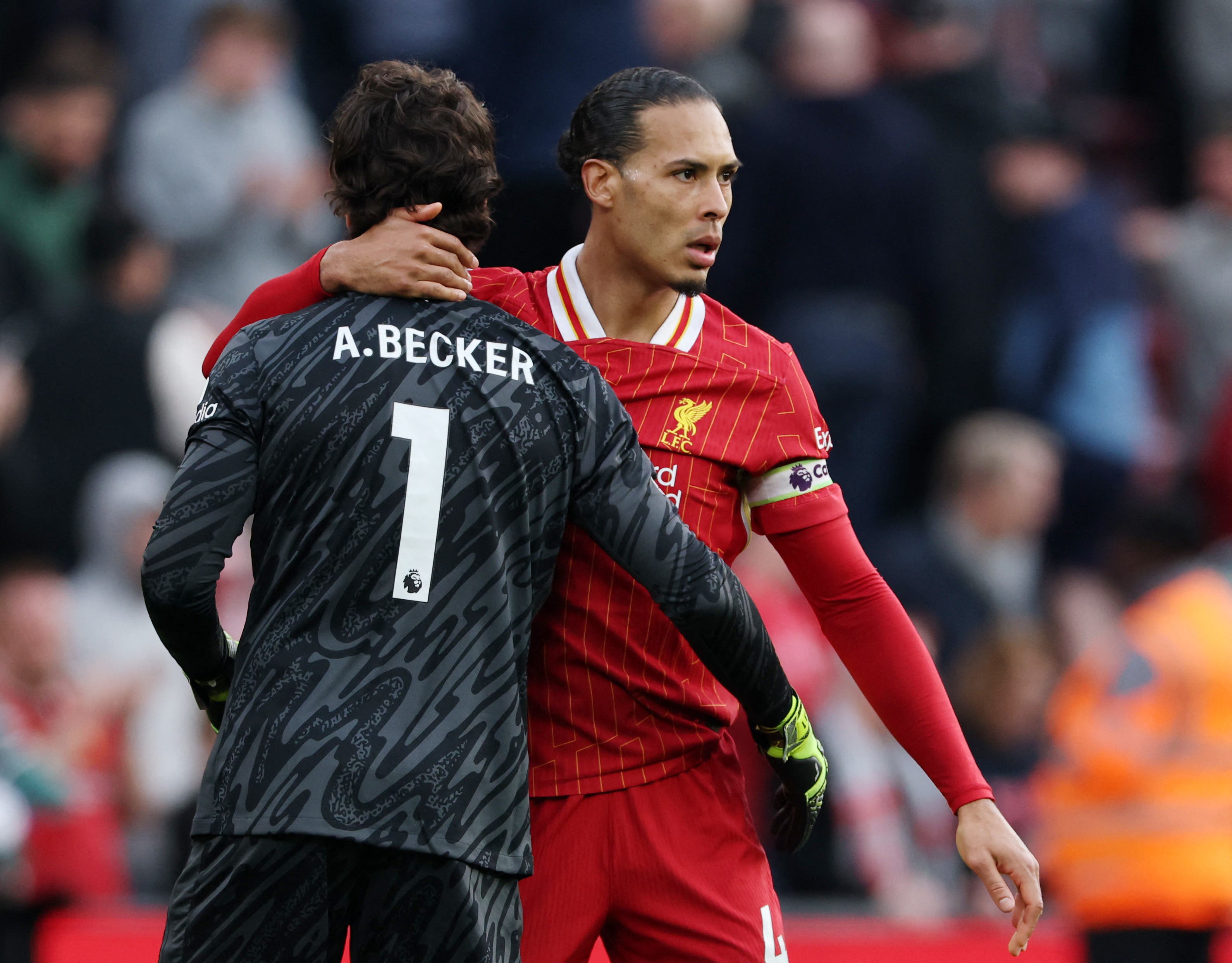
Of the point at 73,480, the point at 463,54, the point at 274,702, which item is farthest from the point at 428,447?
the point at 463,54

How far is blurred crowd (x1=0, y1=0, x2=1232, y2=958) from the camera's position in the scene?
17.7 feet

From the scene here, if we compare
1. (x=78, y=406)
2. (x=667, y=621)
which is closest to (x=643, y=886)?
(x=667, y=621)

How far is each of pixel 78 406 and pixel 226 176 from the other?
1.17 meters

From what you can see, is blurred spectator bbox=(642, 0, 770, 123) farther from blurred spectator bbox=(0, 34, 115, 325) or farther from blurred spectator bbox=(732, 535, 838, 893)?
blurred spectator bbox=(0, 34, 115, 325)

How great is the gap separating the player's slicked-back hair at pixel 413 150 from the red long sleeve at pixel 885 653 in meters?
0.76

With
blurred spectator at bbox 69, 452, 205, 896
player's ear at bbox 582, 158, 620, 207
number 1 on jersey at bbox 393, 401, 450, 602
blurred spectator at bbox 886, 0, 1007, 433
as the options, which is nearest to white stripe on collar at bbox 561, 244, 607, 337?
player's ear at bbox 582, 158, 620, 207

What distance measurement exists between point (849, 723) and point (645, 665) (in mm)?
3492

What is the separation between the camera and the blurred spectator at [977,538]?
22.3ft

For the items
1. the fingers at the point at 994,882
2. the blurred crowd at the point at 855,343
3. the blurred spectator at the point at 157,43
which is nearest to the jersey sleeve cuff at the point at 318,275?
the fingers at the point at 994,882

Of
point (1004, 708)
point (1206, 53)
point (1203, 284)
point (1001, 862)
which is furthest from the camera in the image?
point (1206, 53)

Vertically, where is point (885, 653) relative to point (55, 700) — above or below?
above

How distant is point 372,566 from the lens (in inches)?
97.9

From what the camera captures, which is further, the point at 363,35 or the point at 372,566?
the point at 363,35

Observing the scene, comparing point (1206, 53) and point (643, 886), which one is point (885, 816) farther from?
point (1206, 53)
